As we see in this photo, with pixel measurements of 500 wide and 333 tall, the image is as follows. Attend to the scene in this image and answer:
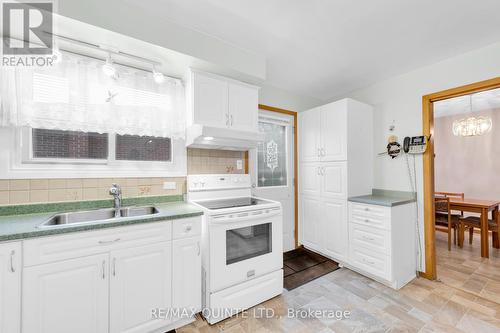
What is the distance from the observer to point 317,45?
2105 mm

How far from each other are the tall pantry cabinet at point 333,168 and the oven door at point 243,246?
1.08m

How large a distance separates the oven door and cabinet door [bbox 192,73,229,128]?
956 millimetres

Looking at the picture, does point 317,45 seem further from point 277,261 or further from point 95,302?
point 95,302

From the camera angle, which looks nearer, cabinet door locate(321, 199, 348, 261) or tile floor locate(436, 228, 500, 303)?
tile floor locate(436, 228, 500, 303)

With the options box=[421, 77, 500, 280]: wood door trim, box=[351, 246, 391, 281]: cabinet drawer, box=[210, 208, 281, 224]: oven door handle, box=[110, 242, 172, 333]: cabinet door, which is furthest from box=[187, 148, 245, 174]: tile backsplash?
box=[421, 77, 500, 280]: wood door trim

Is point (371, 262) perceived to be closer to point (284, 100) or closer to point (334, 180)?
point (334, 180)

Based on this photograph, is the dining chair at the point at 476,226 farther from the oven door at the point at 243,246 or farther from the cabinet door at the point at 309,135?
the oven door at the point at 243,246

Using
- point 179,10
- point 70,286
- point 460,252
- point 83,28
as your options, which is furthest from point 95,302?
point 460,252

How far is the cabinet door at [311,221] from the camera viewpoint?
120 inches

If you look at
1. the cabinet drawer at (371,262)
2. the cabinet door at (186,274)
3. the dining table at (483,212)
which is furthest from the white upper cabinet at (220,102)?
the dining table at (483,212)

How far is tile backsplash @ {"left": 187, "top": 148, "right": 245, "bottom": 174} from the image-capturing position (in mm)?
2406

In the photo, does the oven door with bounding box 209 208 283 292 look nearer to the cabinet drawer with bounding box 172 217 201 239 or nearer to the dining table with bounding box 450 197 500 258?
the cabinet drawer with bounding box 172 217 201 239

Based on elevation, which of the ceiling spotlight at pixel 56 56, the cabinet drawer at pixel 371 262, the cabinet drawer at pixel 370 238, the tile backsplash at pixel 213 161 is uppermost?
the ceiling spotlight at pixel 56 56

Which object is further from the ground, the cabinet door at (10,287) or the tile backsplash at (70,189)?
the tile backsplash at (70,189)
